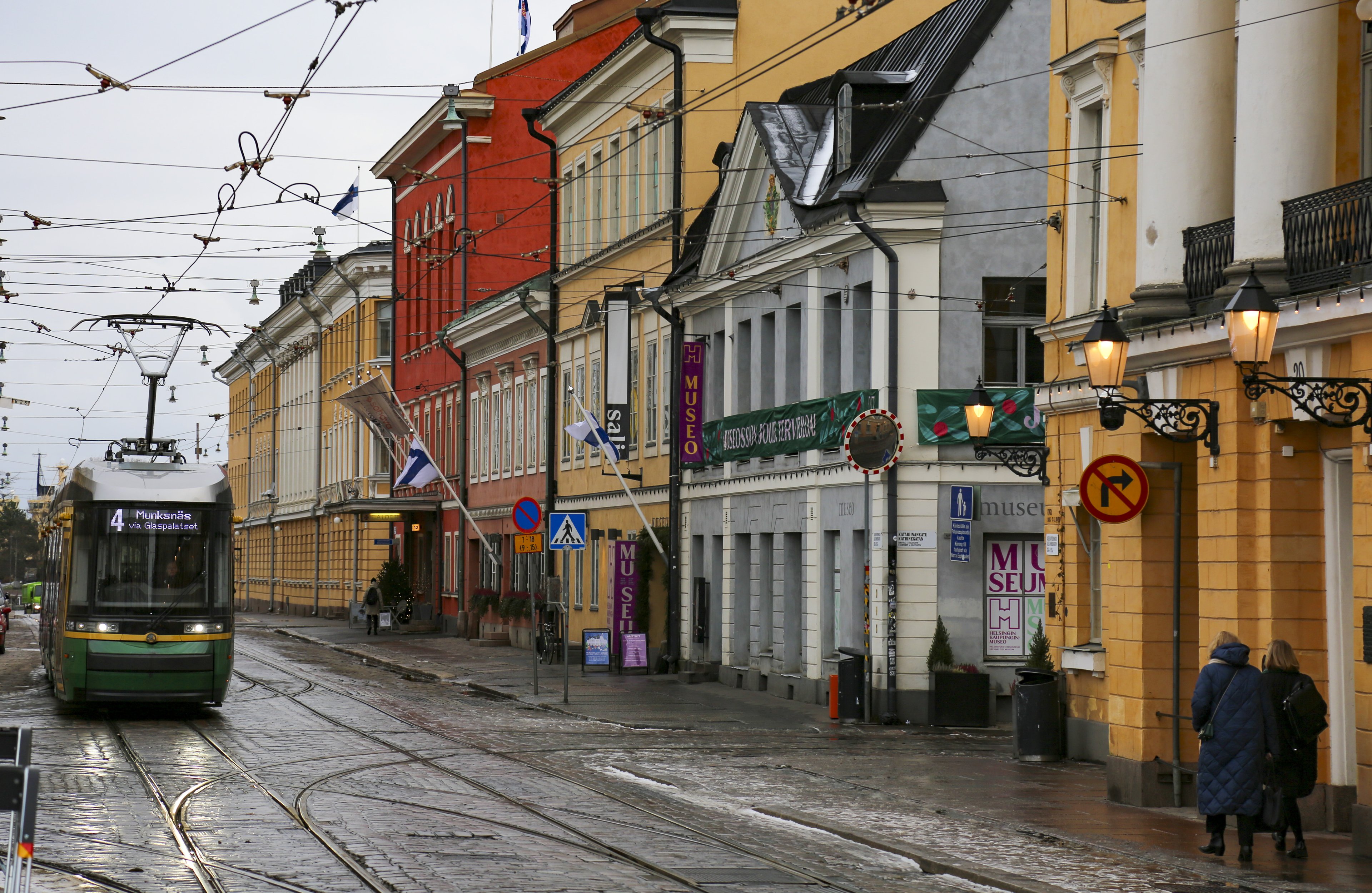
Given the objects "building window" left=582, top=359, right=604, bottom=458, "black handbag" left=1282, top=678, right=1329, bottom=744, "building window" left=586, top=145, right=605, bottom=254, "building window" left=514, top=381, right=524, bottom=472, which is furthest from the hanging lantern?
"building window" left=514, top=381, right=524, bottom=472

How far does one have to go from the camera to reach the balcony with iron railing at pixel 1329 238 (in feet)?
48.9

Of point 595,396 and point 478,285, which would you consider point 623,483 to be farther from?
point 478,285

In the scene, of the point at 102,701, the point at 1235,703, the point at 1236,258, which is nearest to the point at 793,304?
the point at 102,701

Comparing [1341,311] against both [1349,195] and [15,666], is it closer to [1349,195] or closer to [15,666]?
[1349,195]

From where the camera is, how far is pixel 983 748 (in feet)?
78.4

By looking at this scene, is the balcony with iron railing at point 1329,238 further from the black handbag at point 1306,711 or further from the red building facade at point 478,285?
the red building facade at point 478,285

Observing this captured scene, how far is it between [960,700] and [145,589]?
10839 mm

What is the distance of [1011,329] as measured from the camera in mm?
28844

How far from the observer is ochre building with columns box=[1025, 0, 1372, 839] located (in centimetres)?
1530

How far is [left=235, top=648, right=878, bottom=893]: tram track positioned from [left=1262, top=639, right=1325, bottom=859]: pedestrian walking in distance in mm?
3696

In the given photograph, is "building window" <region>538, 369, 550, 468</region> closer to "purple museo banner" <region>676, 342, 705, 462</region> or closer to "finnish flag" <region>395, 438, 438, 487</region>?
"finnish flag" <region>395, 438, 438, 487</region>

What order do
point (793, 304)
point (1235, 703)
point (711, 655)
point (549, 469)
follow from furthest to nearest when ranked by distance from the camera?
point (549, 469) < point (711, 655) < point (793, 304) < point (1235, 703)

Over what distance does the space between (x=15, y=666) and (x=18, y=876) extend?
33401 mm

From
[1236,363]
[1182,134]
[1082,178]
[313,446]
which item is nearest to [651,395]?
[1082,178]
